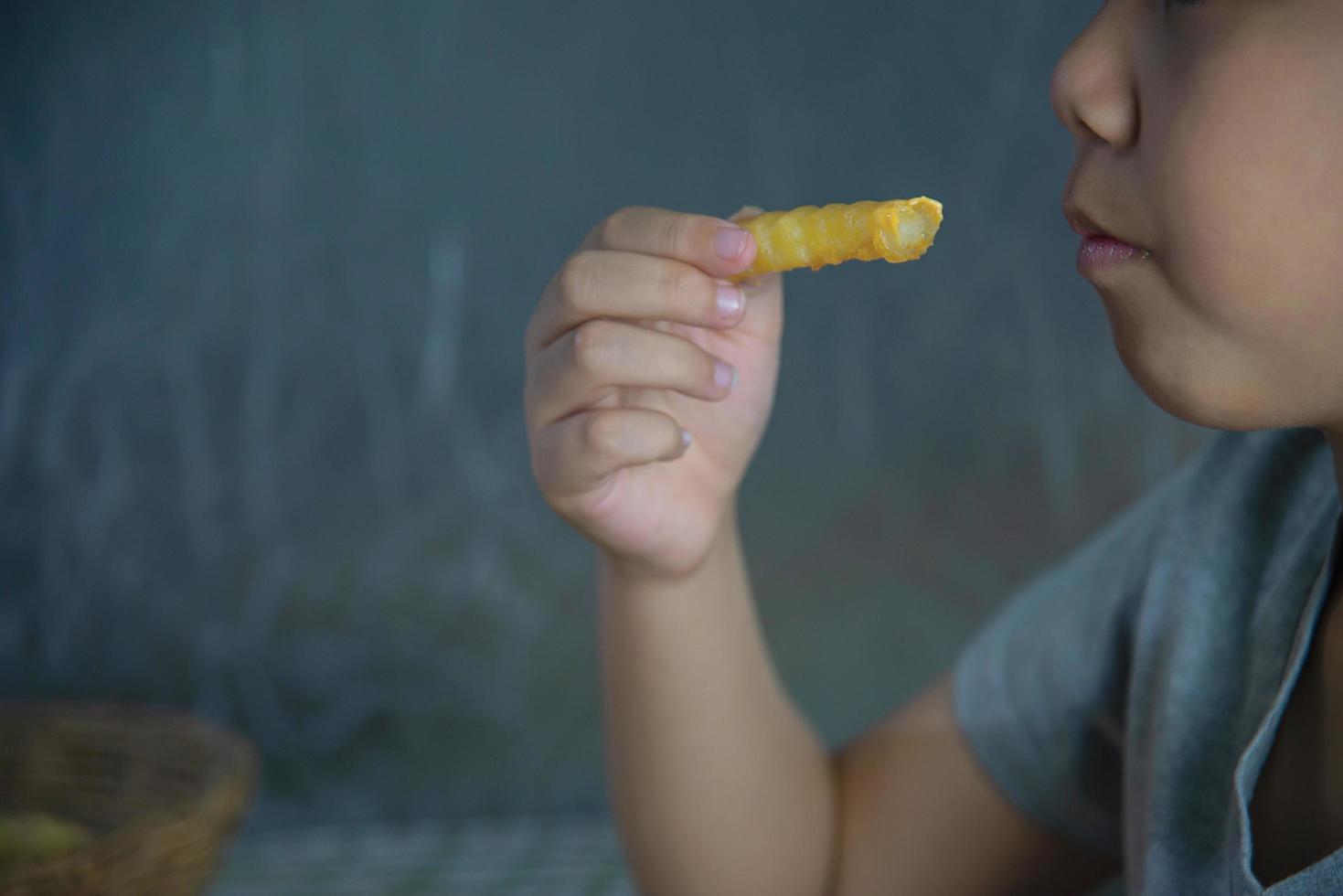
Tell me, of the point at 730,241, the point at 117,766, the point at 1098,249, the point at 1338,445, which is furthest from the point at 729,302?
the point at 117,766

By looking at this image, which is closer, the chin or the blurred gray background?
the chin

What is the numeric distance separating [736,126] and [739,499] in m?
0.36

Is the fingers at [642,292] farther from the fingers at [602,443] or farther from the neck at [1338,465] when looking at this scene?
the neck at [1338,465]

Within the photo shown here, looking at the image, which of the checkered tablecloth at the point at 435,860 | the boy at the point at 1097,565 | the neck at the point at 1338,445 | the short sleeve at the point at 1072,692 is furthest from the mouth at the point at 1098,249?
the checkered tablecloth at the point at 435,860

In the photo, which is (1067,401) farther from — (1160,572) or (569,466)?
(569,466)

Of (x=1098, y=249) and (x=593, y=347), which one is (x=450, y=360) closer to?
(x=593, y=347)

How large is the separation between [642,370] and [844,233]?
114 millimetres

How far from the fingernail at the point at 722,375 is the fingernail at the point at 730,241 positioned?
7 centimetres

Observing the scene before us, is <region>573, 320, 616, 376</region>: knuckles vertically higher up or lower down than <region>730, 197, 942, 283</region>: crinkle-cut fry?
lower down

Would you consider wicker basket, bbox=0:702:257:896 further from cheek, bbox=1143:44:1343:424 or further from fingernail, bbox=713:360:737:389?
cheek, bbox=1143:44:1343:424

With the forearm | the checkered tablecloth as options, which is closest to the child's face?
the forearm

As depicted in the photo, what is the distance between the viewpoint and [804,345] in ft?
3.98

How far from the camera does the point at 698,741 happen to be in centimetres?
71

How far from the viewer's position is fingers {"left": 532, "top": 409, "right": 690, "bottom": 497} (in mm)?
591
